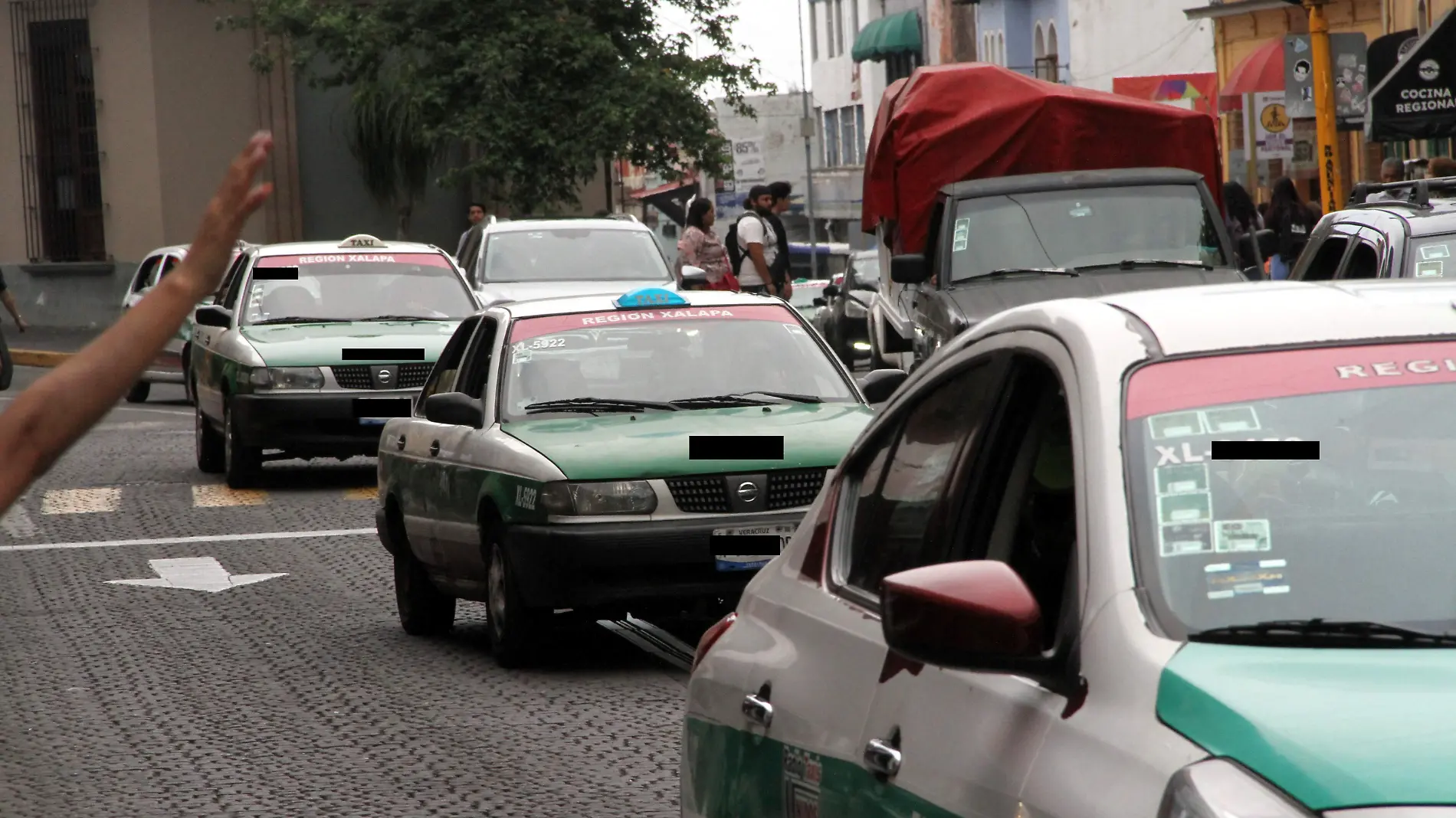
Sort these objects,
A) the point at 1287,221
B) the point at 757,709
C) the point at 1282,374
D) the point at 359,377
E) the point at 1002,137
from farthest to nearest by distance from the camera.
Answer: the point at 1287,221 → the point at 1002,137 → the point at 359,377 → the point at 757,709 → the point at 1282,374

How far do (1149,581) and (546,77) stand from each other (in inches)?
1280

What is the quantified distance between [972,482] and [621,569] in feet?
18.5

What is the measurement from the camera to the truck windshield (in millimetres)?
16297

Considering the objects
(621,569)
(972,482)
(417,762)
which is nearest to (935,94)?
(621,569)

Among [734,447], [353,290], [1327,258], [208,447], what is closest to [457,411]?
[734,447]

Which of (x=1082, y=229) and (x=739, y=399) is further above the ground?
(x=1082, y=229)

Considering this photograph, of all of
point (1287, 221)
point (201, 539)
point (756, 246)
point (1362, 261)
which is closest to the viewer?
point (1362, 261)

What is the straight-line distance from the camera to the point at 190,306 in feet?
8.75

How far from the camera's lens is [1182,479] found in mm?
3240

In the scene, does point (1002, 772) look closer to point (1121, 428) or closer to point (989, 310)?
point (1121, 428)

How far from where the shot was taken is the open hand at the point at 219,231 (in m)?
2.71

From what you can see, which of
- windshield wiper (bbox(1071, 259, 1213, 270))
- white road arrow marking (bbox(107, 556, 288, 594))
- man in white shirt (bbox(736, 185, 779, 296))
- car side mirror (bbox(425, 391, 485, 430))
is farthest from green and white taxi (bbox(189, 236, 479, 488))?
man in white shirt (bbox(736, 185, 779, 296))

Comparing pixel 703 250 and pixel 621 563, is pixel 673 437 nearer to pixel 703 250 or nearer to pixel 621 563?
pixel 621 563

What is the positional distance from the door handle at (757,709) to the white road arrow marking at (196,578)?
8548 millimetres
